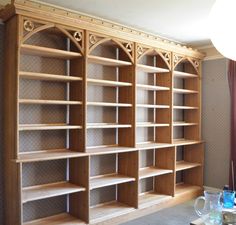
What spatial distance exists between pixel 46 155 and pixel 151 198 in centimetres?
173

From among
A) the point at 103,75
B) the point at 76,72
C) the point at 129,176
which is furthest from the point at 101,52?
the point at 129,176

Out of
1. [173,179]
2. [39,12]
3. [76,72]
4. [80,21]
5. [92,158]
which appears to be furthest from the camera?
[173,179]

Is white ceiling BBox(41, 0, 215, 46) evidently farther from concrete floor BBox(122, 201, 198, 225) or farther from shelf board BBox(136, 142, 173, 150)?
concrete floor BBox(122, 201, 198, 225)

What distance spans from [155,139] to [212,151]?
1031 mm

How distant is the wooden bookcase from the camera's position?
253 centimetres

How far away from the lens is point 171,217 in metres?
3.43

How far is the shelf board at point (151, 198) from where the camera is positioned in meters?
3.52

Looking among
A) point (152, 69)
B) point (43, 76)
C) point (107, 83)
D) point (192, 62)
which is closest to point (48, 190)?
point (43, 76)

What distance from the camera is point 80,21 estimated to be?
278 centimetres

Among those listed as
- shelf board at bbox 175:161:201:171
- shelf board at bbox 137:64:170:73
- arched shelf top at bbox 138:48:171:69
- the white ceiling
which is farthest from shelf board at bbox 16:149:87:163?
shelf board at bbox 175:161:201:171

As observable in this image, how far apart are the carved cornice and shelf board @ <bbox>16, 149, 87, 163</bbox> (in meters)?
1.28

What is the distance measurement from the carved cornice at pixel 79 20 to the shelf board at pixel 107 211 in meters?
2.02

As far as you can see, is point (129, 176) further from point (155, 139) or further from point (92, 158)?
point (155, 139)

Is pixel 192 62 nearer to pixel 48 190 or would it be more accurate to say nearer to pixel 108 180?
pixel 108 180
